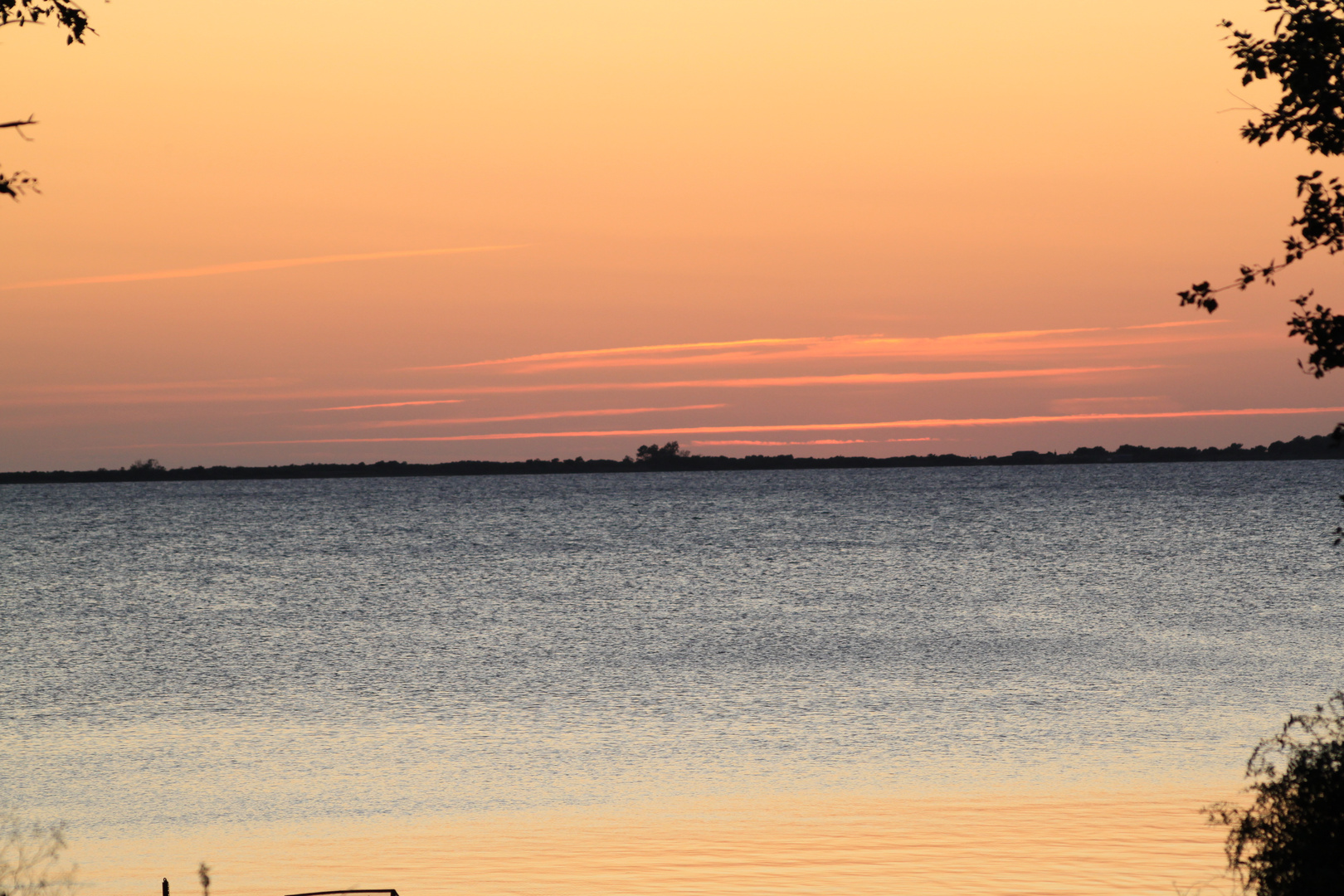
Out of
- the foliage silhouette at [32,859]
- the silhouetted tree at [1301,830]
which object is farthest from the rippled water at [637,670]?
the silhouetted tree at [1301,830]

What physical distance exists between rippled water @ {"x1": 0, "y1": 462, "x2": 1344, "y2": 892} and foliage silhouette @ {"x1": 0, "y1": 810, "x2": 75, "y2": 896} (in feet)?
2.11

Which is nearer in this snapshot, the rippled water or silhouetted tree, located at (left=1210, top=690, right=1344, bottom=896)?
silhouetted tree, located at (left=1210, top=690, right=1344, bottom=896)

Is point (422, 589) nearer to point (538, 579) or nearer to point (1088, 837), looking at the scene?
point (538, 579)

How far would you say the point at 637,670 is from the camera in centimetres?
3759

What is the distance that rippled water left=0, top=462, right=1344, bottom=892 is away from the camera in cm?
2238

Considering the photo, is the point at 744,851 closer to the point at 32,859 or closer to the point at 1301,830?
the point at 1301,830

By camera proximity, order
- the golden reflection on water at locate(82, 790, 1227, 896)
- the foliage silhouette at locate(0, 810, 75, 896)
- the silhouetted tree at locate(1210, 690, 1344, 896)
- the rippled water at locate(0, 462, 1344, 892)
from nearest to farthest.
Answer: the silhouetted tree at locate(1210, 690, 1344, 896) < the golden reflection on water at locate(82, 790, 1227, 896) < the foliage silhouette at locate(0, 810, 75, 896) < the rippled water at locate(0, 462, 1344, 892)

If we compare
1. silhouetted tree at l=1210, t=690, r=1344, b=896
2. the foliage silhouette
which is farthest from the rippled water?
silhouetted tree at l=1210, t=690, r=1344, b=896

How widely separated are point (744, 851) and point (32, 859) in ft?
30.2

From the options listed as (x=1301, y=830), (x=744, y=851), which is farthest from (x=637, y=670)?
(x=1301, y=830)

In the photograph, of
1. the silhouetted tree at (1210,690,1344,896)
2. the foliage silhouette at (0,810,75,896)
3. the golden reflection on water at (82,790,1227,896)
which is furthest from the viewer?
the foliage silhouette at (0,810,75,896)

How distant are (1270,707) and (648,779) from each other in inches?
547

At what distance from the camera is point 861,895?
49.8 feet

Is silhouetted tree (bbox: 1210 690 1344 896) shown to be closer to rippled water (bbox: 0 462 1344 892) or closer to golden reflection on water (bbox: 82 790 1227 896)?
golden reflection on water (bbox: 82 790 1227 896)
